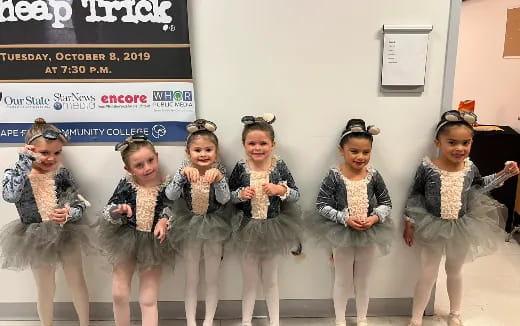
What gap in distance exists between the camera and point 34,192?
87.2 inches

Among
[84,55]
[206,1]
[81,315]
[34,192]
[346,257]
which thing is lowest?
[81,315]

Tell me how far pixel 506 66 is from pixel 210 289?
123 inches

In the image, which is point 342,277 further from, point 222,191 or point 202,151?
point 202,151

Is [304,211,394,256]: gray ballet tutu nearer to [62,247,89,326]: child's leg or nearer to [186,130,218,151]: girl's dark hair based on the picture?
[186,130,218,151]: girl's dark hair

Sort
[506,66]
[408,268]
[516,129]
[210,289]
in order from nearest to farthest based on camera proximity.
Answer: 1. [210,289]
2. [408,268]
3. [516,129]
4. [506,66]

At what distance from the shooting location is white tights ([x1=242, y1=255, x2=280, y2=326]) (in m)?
2.33

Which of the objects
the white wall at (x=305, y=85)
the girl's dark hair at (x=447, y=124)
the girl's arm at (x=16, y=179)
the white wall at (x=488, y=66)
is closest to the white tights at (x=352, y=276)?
the white wall at (x=305, y=85)

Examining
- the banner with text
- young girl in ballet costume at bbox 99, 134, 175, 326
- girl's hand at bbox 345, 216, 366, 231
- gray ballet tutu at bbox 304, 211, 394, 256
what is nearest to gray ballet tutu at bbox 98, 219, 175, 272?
young girl in ballet costume at bbox 99, 134, 175, 326

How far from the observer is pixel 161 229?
7.13 feet

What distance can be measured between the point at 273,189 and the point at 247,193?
117 mm

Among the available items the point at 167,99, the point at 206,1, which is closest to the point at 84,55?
the point at 167,99

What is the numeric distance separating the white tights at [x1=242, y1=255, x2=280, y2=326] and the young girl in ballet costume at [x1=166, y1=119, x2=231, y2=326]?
0.15m

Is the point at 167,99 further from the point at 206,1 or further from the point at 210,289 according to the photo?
the point at 210,289

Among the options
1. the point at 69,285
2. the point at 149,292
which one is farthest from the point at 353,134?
the point at 69,285
